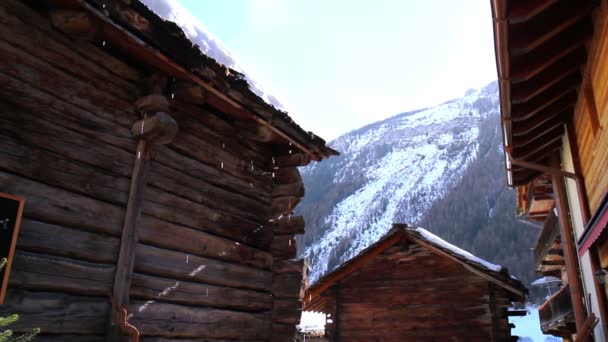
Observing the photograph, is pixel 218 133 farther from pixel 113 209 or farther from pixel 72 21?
pixel 72 21

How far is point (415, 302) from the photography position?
1262 cm

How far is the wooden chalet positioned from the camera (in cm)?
471

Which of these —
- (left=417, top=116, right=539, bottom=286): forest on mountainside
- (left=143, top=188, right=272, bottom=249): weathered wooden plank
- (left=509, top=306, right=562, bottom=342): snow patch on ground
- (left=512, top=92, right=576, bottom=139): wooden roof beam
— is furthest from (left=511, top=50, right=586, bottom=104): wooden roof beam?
(left=417, top=116, right=539, bottom=286): forest on mountainside

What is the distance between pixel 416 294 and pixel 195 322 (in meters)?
8.77

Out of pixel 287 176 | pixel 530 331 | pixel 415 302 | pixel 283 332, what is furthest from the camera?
pixel 530 331

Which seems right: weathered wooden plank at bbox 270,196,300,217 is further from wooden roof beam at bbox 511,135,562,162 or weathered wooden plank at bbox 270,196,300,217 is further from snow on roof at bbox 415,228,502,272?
snow on roof at bbox 415,228,502,272

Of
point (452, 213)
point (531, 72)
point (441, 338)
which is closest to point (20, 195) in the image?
point (531, 72)

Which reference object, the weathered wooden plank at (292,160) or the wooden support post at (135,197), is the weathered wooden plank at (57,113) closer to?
the wooden support post at (135,197)

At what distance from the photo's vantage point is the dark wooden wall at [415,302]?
11.8 metres

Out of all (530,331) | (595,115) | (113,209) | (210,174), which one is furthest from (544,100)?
(530,331)

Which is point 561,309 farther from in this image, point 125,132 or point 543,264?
point 125,132

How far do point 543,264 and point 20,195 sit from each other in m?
12.5

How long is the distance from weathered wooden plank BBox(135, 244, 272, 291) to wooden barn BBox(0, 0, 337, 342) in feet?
0.05

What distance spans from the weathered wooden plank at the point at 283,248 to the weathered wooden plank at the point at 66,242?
241 centimetres
